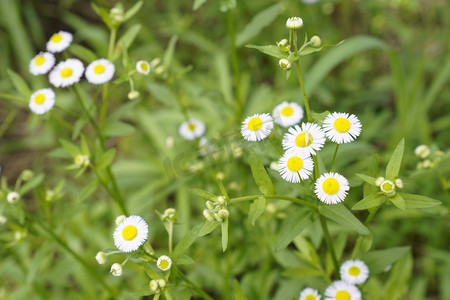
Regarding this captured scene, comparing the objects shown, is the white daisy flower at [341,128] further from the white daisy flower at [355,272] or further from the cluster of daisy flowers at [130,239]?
the cluster of daisy flowers at [130,239]

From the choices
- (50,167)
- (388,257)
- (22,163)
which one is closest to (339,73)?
(388,257)

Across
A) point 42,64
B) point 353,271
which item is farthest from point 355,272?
point 42,64

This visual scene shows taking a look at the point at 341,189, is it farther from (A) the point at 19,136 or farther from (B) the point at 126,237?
(A) the point at 19,136

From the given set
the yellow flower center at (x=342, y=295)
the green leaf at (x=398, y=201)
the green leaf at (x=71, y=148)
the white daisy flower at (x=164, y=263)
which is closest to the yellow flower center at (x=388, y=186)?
the green leaf at (x=398, y=201)

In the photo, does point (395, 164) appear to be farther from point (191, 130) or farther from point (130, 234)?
point (191, 130)

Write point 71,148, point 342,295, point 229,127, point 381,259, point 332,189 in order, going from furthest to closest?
point 229,127 → point 71,148 → point 381,259 → point 342,295 → point 332,189

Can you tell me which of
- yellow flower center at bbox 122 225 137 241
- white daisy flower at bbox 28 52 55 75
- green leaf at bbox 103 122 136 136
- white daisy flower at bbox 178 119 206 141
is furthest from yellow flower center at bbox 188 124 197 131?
yellow flower center at bbox 122 225 137 241

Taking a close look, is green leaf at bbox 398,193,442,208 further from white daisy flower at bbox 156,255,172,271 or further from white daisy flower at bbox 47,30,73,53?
white daisy flower at bbox 47,30,73,53
